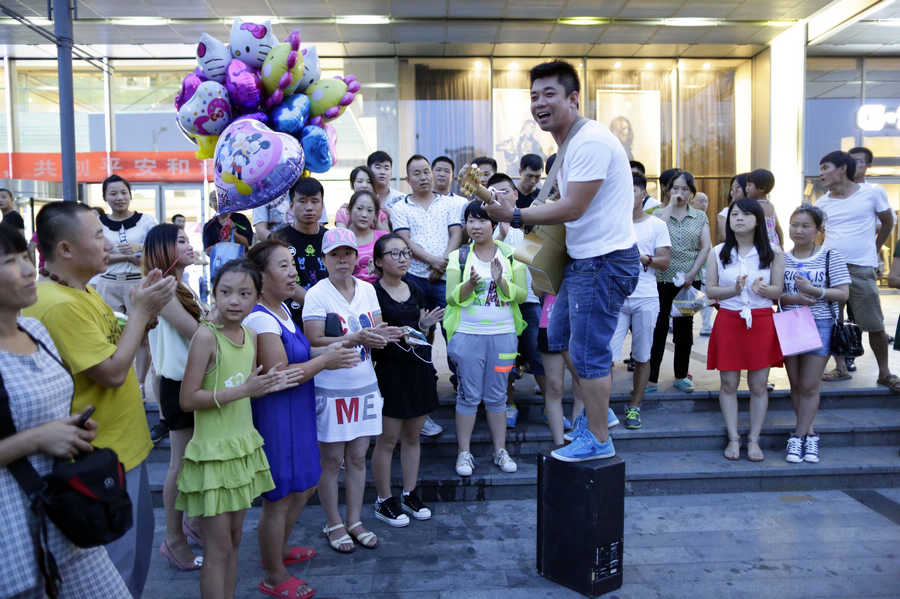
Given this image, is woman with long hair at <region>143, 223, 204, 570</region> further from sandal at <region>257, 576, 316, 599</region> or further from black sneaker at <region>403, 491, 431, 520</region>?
black sneaker at <region>403, 491, 431, 520</region>

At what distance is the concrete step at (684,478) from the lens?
14.0 feet

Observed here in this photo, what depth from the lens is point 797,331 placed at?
4.51 metres

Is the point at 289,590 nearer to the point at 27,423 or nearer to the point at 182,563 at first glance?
the point at 182,563

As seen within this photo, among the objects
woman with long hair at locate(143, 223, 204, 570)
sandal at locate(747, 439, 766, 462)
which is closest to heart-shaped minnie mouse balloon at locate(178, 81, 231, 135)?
woman with long hair at locate(143, 223, 204, 570)

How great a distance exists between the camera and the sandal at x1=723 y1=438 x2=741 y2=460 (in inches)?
179

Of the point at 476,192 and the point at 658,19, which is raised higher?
the point at 658,19

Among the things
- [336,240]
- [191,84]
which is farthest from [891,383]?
[191,84]

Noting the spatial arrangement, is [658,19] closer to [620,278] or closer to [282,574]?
[620,278]

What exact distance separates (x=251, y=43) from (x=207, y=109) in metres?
0.53

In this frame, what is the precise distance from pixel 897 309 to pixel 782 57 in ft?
15.8

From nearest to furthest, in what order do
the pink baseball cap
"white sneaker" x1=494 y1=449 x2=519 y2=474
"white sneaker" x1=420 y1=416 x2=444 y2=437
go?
the pink baseball cap → "white sneaker" x1=494 y1=449 x2=519 y2=474 → "white sneaker" x1=420 y1=416 x2=444 y2=437

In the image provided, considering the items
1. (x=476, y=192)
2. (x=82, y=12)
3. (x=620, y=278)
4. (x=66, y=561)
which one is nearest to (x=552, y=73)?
(x=476, y=192)

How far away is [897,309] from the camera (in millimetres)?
10617

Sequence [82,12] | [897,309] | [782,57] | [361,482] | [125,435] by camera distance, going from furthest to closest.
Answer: [782,57] → [897,309] → [82,12] → [361,482] → [125,435]
